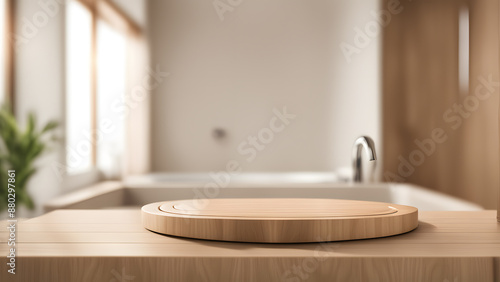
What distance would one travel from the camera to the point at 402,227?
538 mm

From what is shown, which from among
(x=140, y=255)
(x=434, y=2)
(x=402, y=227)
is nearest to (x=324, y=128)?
(x=434, y=2)

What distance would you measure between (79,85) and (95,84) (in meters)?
0.17

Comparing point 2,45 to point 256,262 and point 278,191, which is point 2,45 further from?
point 256,262

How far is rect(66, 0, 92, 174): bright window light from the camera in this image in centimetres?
218

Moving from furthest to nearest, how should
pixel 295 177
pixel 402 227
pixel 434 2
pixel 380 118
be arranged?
pixel 295 177
pixel 380 118
pixel 434 2
pixel 402 227

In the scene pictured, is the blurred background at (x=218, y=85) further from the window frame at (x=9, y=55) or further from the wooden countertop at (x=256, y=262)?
the wooden countertop at (x=256, y=262)

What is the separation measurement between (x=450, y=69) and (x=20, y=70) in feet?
5.57

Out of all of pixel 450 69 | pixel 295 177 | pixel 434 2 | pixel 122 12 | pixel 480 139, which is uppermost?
pixel 122 12

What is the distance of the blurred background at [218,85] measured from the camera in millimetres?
1919

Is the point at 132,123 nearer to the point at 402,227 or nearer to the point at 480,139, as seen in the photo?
the point at 480,139

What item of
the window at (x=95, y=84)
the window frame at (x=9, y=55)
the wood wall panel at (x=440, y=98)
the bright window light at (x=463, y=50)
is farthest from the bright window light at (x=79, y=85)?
the bright window light at (x=463, y=50)

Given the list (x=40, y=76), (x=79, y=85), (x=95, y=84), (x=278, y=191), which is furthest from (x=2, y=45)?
(x=278, y=191)

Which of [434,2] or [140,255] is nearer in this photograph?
[140,255]

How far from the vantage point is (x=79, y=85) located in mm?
2303
